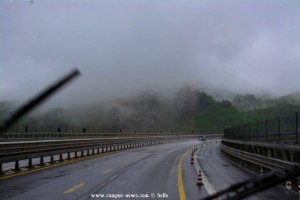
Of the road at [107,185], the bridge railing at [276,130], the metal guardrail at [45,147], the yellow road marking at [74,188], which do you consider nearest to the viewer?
the road at [107,185]

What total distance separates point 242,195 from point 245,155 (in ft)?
57.4

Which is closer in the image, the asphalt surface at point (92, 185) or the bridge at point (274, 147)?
the asphalt surface at point (92, 185)

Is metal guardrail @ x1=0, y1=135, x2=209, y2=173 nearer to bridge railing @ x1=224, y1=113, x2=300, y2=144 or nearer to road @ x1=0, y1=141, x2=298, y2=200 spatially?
road @ x1=0, y1=141, x2=298, y2=200

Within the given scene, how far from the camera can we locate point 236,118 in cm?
17900

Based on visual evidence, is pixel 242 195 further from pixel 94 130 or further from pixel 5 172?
pixel 94 130

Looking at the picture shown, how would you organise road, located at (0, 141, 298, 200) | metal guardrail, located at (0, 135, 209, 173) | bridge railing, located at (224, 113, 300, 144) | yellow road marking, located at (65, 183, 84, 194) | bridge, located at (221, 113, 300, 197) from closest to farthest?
1. road, located at (0, 141, 298, 200)
2. yellow road marking, located at (65, 183, 84, 194)
3. bridge, located at (221, 113, 300, 197)
4. bridge railing, located at (224, 113, 300, 144)
5. metal guardrail, located at (0, 135, 209, 173)

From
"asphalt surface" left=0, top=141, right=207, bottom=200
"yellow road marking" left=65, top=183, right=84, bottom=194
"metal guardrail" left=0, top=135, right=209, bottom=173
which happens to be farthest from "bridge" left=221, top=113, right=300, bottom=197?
"metal guardrail" left=0, top=135, right=209, bottom=173

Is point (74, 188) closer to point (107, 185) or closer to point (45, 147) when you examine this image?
point (107, 185)

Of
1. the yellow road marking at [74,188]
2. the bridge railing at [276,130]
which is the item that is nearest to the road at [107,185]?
the yellow road marking at [74,188]

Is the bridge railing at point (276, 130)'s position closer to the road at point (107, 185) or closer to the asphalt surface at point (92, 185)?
the road at point (107, 185)

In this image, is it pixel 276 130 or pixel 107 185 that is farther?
pixel 276 130

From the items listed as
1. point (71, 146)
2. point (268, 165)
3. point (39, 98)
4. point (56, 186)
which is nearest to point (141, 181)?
point (56, 186)

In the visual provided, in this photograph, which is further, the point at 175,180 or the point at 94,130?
the point at 94,130

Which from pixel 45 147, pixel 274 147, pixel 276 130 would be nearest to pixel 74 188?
pixel 274 147
